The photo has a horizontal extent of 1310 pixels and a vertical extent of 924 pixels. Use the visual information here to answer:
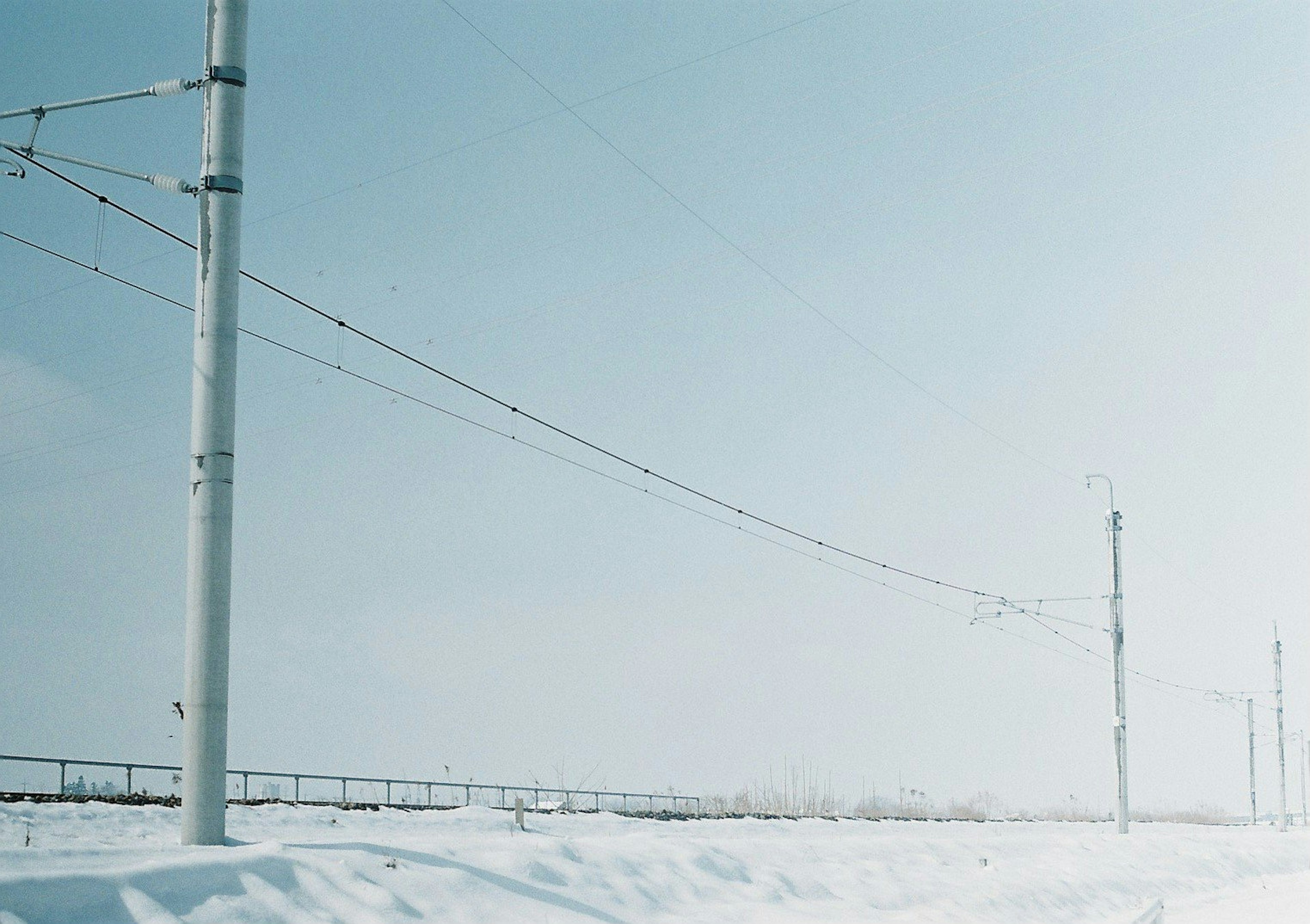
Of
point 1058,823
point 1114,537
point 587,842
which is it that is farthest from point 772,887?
point 1058,823

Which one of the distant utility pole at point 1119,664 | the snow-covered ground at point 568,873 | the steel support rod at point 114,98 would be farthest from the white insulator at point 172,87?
the distant utility pole at point 1119,664

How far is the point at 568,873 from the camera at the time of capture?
13.7 m

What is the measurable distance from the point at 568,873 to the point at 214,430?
620cm

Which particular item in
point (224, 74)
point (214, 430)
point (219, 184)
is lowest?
point (214, 430)

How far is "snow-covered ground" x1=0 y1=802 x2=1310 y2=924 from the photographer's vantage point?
31.8ft

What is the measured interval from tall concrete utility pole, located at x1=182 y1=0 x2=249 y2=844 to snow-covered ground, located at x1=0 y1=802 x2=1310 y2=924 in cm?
79

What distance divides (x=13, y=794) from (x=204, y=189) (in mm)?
11544

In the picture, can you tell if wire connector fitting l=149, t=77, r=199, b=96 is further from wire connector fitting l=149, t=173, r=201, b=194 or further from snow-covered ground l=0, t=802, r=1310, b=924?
snow-covered ground l=0, t=802, r=1310, b=924

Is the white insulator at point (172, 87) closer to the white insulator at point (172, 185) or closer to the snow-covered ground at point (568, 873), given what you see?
the white insulator at point (172, 185)

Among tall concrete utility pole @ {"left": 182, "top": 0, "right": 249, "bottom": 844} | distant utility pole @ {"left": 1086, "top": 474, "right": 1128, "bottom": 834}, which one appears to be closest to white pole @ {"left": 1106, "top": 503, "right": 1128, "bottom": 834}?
distant utility pole @ {"left": 1086, "top": 474, "right": 1128, "bottom": 834}

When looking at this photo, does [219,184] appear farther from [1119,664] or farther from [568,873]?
[1119,664]

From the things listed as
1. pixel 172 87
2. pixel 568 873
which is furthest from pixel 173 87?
pixel 568 873

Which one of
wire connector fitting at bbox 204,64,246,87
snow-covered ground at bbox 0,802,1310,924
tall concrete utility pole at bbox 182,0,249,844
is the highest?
wire connector fitting at bbox 204,64,246,87

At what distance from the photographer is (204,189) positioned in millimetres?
12758
